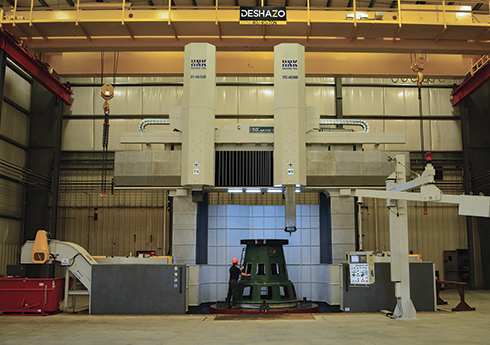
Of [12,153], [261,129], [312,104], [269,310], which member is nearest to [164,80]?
[312,104]

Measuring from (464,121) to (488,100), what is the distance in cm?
184

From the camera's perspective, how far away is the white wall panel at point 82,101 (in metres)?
27.4

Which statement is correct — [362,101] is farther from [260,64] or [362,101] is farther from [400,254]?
[400,254]

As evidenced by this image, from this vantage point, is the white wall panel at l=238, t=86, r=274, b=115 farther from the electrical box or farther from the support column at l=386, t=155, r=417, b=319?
the support column at l=386, t=155, r=417, b=319

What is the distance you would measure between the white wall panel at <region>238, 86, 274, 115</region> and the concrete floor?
46.8ft

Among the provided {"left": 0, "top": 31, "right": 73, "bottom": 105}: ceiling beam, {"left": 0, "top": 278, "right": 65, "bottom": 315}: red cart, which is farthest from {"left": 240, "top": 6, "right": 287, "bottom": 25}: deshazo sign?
{"left": 0, "top": 278, "right": 65, "bottom": 315}: red cart

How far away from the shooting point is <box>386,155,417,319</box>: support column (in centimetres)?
1415

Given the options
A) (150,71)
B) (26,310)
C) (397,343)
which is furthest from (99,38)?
(397,343)

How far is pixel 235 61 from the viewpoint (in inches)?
842

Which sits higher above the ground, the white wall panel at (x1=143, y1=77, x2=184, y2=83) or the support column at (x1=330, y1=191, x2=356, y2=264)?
the white wall panel at (x1=143, y1=77, x2=184, y2=83)

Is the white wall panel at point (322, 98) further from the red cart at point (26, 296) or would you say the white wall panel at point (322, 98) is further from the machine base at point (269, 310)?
the red cart at point (26, 296)

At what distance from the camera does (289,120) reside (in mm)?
16688

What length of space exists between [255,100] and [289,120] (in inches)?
424

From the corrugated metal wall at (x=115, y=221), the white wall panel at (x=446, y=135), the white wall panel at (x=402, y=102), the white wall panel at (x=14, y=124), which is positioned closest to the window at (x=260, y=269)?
the corrugated metal wall at (x=115, y=221)
